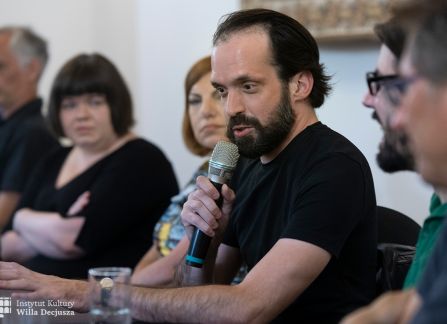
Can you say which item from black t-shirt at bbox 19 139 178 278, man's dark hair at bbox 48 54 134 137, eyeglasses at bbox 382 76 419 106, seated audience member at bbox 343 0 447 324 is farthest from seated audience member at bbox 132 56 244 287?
seated audience member at bbox 343 0 447 324

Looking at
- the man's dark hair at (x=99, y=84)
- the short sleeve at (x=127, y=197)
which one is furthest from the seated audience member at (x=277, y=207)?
the man's dark hair at (x=99, y=84)

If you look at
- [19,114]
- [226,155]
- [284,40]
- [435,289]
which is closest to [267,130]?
[226,155]

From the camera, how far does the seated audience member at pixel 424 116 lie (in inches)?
45.7

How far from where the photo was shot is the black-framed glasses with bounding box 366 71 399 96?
1.67m

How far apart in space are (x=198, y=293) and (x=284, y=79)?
595 mm

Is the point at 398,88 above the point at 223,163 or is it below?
above

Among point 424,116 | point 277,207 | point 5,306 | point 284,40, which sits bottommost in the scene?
point 5,306

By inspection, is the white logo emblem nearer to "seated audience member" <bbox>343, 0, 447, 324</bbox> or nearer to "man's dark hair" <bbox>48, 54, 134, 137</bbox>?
"seated audience member" <bbox>343, 0, 447, 324</bbox>

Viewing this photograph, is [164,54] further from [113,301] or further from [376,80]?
[113,301]

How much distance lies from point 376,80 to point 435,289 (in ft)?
2.30

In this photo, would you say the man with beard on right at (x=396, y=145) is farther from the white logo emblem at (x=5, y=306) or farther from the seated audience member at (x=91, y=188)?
the seated audience member at (x=91, y=188)

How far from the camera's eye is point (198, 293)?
181cm

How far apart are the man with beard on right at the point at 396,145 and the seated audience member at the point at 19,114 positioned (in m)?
2.36

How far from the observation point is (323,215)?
71.4 inches
